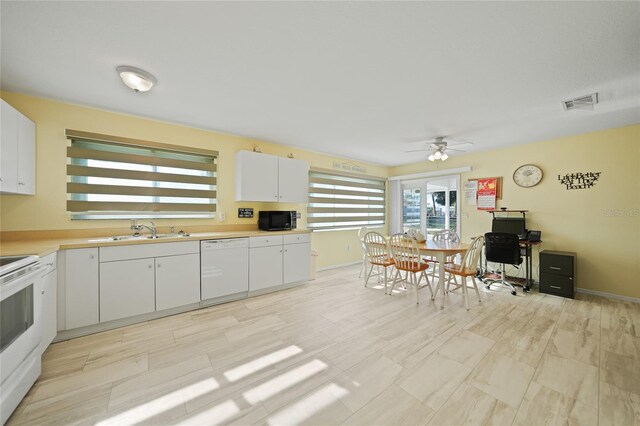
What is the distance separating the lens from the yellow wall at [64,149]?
2.62m

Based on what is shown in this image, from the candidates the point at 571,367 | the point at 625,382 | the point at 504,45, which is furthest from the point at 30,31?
the point at 625,382

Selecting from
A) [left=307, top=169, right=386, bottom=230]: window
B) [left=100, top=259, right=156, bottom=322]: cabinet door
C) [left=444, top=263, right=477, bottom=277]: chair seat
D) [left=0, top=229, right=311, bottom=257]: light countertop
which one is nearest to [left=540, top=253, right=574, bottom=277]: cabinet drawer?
[left=444, top=263, right=477, bottom=277]: chair seat

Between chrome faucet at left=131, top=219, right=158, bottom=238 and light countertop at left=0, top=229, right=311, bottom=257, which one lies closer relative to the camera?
light countertop at left=0, top=229, right=311, bottom=257

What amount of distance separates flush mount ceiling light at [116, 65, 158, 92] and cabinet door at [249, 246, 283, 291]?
2246 mm

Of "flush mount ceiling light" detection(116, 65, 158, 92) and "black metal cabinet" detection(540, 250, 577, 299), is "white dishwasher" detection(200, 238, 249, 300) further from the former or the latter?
"black metal cabinet" detection(540, 250, 577, 299)

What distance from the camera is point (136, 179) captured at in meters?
3.21

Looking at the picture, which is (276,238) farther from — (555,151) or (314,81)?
(555,151)

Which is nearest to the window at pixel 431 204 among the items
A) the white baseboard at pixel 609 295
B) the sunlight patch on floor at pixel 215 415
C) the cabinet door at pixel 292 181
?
the white baseboard at pixel 609 295

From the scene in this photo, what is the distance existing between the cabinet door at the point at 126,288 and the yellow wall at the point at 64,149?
0.73 meters

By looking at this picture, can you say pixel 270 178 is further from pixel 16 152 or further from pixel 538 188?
pixel 538 188

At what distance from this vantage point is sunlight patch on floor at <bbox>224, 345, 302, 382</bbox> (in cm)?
195

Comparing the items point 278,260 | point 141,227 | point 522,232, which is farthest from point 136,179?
point 522,232

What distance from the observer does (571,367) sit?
204 centimetres

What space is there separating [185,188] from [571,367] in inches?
181
